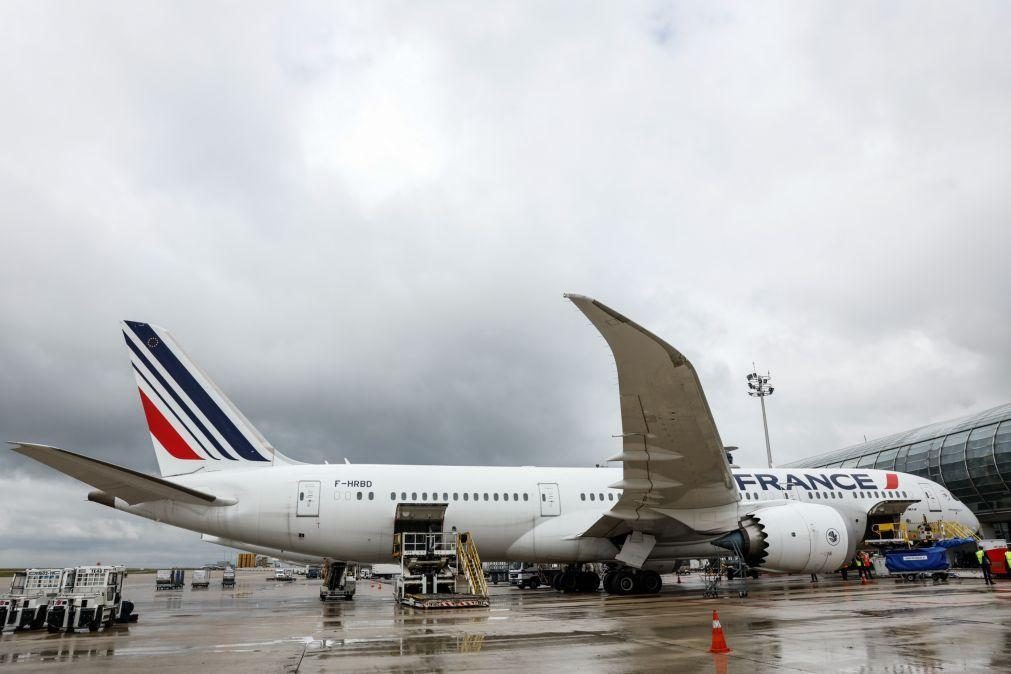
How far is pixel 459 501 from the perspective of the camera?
16.6 meters

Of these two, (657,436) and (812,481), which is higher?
(657,436)

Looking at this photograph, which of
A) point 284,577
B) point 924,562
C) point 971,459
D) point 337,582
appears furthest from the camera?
point 284,577

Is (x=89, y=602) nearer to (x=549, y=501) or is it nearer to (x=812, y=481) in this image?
(x=549, y=501)

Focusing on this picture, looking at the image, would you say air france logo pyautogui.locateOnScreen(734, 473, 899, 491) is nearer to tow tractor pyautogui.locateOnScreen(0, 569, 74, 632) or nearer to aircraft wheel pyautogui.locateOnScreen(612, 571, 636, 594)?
aircraft wheel pyautogui.locateOnScreen(612, 571, 636, 594)

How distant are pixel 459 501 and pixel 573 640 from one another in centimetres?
864

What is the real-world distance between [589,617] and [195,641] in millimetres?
6123

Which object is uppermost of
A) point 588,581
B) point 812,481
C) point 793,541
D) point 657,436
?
point 657,436

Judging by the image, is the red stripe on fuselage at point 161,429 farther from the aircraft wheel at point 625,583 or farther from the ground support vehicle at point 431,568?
the aircraft wheel at point 625,583

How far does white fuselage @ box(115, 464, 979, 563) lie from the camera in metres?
15.4

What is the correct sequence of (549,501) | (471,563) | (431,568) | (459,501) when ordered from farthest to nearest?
(549,501) < (459,501) < (471,563) < (431,568)

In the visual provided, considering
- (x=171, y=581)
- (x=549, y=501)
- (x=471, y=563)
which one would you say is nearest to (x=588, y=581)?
(x=549, y=501)

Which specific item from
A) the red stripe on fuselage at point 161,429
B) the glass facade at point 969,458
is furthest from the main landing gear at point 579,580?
the glass facade at point 969,458

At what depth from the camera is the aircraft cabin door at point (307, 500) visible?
51.2 feet

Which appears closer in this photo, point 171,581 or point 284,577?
point 171,581
